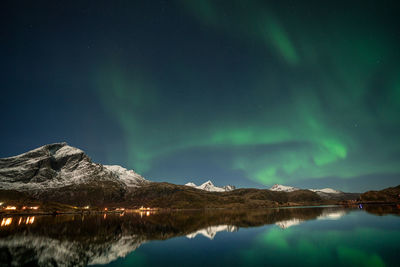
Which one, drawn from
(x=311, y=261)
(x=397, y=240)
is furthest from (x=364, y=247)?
(x=311, y=261)

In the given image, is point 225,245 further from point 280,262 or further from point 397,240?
point 397,240

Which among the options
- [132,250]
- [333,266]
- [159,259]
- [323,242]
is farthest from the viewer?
[323,242]

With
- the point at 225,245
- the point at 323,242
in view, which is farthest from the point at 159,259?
the point at 323,242

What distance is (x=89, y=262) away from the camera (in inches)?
1117

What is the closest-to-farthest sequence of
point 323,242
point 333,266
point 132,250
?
1. point 333,266
2. point 132,250
3. point 323,242

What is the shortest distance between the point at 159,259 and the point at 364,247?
31624 mm

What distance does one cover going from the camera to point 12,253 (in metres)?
33.8

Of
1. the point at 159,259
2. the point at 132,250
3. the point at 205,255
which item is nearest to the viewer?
the point at 159,259

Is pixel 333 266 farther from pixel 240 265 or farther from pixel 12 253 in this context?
pixel 12 253

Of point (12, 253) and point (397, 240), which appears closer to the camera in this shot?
point (12, 253)

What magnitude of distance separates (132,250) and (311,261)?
26.8 metres

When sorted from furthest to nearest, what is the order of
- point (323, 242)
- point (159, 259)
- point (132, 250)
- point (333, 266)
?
point (323, 242)
point (132, 250)
point (159, 259)
point (333, 266)

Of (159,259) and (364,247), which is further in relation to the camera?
(364,247)

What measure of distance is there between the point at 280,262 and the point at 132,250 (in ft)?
76.3
